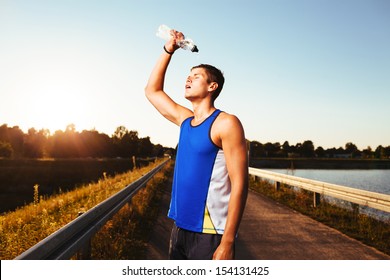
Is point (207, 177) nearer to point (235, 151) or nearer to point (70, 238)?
point (235, 151)

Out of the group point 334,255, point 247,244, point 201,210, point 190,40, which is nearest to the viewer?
point 201,210

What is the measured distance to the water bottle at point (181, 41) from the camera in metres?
2.83

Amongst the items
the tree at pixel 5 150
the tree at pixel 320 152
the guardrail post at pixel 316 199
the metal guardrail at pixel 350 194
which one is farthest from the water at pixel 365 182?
the tree at pixel 320 152

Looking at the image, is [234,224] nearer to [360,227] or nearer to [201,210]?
[201,210]

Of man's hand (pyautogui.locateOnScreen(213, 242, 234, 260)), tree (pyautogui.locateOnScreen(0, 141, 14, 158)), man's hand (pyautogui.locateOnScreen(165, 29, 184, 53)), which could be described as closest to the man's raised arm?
man's hand (pyautogui.locateOnScreen(165, 29, 184, 53))

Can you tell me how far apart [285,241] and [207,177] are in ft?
16.1

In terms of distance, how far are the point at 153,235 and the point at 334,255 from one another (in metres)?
3.36

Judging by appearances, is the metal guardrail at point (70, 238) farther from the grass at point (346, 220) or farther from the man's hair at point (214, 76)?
the grass at point (346, 220)

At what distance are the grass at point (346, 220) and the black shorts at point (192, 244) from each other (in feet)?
16.2

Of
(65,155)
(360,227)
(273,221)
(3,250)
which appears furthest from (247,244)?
(65,155)

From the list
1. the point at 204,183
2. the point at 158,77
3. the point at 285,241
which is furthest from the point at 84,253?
the point at 285,241
